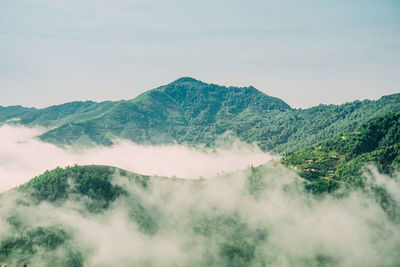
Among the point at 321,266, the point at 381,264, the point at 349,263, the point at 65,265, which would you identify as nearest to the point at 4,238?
the point at 65,265

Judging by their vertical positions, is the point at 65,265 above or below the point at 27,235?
below

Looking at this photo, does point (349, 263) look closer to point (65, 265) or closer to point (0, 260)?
point (65, 265)

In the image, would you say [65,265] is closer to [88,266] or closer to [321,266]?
[88,266]

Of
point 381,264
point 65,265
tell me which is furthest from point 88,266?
point 381,264

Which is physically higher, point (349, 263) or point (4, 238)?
Answer: point (4, 238)

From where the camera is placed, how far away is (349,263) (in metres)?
200

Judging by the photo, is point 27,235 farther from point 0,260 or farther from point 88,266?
point 88,266

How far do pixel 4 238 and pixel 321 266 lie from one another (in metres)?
166

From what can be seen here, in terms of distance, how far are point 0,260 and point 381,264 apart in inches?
7543

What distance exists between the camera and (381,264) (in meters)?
194

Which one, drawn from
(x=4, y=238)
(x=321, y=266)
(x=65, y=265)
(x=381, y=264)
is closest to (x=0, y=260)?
(x=4, y=238)

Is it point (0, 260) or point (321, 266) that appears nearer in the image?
point (0, 260)

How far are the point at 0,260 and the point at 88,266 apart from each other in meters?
42.1

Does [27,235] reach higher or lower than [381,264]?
higher
